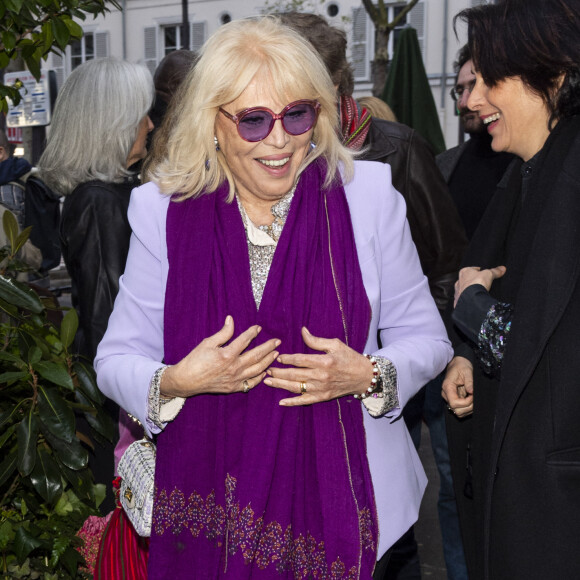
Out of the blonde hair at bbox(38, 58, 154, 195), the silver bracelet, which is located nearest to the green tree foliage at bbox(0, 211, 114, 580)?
the silver bracelet

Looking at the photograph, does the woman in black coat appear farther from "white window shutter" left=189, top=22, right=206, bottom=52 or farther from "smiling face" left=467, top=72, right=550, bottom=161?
"white window shutter" left=189, top=22, right=206, bottom=52

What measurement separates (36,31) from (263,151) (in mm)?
1201

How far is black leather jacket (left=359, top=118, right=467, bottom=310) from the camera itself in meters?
3.79

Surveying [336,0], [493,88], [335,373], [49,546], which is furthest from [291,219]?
[336,0]

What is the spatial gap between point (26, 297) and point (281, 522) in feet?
3.22

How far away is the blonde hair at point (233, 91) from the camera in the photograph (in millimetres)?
2641

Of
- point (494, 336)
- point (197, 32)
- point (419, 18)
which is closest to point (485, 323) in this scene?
point (494, 336)

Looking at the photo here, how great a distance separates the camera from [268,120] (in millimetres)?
2609

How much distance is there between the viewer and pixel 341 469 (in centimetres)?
250

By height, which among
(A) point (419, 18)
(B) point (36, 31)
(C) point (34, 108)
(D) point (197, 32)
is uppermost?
(A) point (419, 18)

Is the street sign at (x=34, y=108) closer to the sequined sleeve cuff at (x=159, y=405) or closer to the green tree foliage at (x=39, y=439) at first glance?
the green tree foliage at (x=39, y=439)

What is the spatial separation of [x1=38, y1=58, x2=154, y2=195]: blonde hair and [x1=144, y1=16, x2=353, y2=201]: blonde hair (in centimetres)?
127

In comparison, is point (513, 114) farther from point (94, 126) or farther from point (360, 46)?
point (360, 46)

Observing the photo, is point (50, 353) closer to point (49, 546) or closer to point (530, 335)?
point (49, 546)
